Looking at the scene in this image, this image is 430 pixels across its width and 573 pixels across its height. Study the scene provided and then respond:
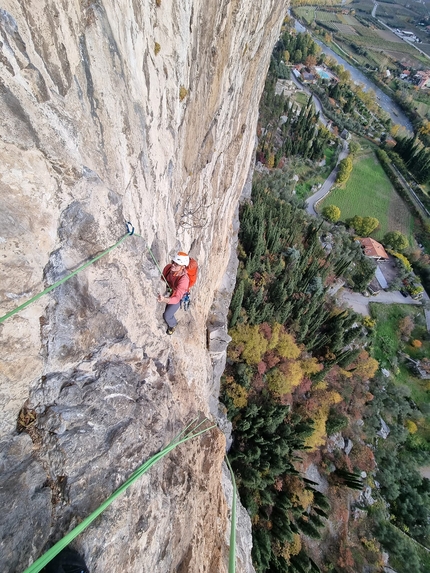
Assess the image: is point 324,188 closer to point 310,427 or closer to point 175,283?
point 310,427

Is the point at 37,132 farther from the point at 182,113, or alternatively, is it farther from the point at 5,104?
the point at 182,113

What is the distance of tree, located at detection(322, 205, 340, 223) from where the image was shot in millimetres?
35156

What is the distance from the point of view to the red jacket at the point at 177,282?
5.96 metres

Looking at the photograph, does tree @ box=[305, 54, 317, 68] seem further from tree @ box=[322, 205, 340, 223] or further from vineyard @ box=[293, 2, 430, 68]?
tree @ box=[322, 205, 340, 223]

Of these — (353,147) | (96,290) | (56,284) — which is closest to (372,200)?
(353,147)

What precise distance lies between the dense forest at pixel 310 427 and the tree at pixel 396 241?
44.9 feet

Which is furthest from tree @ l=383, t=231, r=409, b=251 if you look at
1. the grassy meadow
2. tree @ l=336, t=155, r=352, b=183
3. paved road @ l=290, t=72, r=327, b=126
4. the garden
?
paved road @ l=290, t=72, r=327, b=126

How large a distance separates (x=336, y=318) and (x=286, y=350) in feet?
18.7

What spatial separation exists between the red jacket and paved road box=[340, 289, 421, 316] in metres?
26.9

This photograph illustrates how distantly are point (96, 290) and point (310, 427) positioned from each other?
1741 cm

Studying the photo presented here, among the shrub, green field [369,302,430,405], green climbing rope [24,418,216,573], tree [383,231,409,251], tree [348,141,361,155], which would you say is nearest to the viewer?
green climbing rope [24,418,216,573]

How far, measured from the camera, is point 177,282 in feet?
20.1

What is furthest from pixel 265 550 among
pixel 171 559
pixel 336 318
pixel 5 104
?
pixel 5 104

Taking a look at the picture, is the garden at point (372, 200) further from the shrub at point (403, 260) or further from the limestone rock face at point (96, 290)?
the limestone rock face at point (96, 290)
